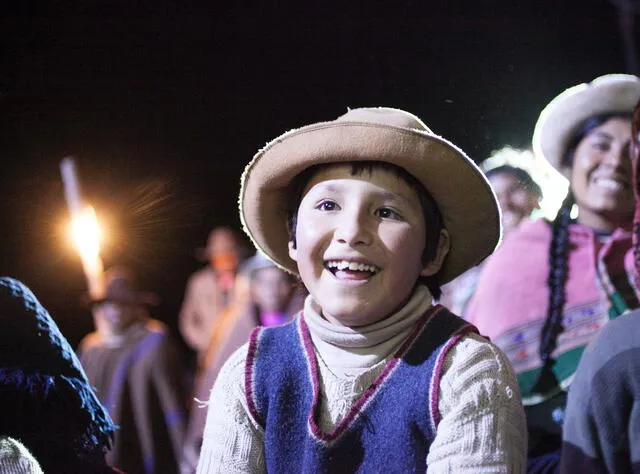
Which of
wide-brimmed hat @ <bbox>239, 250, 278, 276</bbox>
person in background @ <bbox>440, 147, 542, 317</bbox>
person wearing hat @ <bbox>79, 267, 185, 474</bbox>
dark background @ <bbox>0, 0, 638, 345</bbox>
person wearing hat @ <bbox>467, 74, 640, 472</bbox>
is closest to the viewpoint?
person wearing hat @ <bbox>467, 74, 640, 472</bbox>

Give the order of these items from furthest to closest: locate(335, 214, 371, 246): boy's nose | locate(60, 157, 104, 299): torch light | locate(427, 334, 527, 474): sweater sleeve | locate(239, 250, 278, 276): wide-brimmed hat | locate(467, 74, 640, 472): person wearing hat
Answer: locate(239, 250, 278, 276): wide-brimmed hat < locate(60, 157, 104, 299): torch light < locate(467, 74, 640, 472): person wearing hat < locate(335, 214, 371, 246): boy's nose < locate(427, 334, 527, 474): sweater sleeve

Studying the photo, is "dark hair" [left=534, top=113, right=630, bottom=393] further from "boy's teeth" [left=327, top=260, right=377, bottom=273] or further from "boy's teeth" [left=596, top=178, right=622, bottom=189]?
"boy's teeth" [left=327, top=260, right=377, bottom=273]

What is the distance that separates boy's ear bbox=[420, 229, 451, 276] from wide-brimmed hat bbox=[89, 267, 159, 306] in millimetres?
2653

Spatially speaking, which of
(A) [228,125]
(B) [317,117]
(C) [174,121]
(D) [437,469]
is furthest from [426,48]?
(D) [437,469]

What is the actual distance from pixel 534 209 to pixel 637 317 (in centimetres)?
184

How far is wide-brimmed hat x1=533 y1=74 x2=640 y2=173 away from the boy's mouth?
4.22 feet

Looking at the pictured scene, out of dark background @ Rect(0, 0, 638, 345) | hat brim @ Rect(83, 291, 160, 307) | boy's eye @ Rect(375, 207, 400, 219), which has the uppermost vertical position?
dark background @ Rect(0, 0, 638, 345)

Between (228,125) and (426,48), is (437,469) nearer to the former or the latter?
(426,48)

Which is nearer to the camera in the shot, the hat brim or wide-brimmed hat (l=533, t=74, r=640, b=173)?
wide-brimmed hat (l=533, t=74, r=640, b=173)

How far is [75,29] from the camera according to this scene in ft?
9.87

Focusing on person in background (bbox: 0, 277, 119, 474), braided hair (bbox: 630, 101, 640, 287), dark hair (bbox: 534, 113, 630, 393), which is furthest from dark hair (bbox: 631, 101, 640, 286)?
person in background (bbox: 0, 277, 119, 474)

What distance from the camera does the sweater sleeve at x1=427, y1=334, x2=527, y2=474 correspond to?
1.58 m

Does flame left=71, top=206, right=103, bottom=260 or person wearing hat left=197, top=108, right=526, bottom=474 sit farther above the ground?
flame left=71, top=206, right=103, bottom=260

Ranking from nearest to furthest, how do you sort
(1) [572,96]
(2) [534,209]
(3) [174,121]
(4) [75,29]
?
(1) [572,96], (4) [75,29], (3) [174,121], (2) [534,209]
